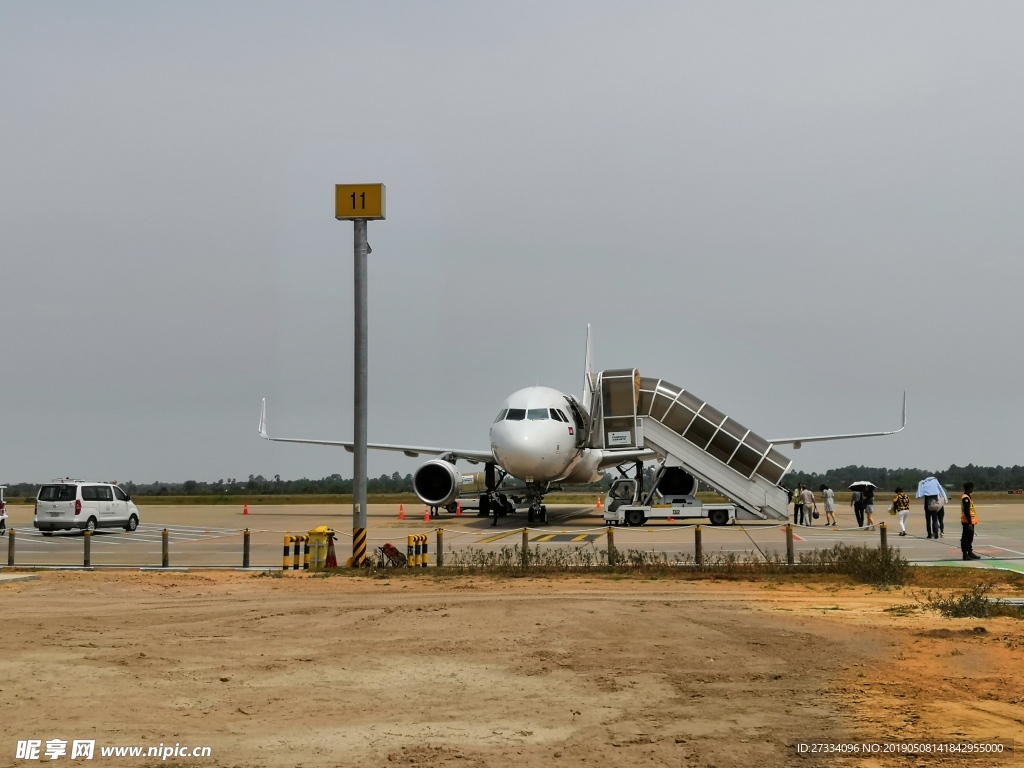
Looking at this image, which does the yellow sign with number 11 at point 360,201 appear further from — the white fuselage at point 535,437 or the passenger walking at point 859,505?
the passenger walking at point 859,505

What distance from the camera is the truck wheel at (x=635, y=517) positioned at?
32750 mm

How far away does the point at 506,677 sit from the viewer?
31.4ft

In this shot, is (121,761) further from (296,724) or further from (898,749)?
(898,749)

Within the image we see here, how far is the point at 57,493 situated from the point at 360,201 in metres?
16.9

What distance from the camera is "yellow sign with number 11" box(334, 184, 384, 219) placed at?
68.8 ft

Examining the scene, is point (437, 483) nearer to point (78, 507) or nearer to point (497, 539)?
point (497, 539)

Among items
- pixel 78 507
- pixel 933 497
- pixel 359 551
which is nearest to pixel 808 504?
pixel 933 497

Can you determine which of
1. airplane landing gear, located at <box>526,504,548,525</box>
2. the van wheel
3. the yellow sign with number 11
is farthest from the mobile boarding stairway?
the yellow sign with number 11

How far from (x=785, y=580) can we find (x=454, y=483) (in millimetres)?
19757

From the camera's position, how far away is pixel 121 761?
6.79m

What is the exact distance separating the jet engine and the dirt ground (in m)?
20.5

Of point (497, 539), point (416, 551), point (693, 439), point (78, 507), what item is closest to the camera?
point (416, 551)

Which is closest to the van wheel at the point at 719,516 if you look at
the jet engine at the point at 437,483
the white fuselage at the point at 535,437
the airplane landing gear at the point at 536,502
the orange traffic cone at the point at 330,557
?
the white fuselage at the point at 535,437

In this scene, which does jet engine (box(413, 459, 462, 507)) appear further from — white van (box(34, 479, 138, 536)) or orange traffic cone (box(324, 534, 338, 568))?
orange traffic cone (box(324, 534, 338, 568))
